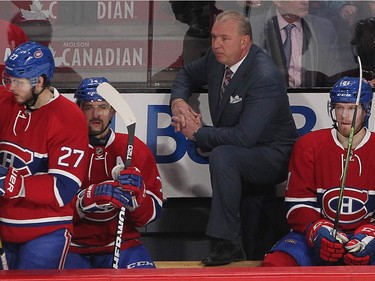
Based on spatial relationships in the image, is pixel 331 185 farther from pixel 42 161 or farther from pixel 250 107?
pixel 42 161

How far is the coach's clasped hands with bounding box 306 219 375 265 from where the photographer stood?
15.8 feet

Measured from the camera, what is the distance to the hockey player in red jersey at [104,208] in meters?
5.05

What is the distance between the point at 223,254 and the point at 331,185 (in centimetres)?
59

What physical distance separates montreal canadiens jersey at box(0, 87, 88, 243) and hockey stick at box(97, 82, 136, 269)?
0.19m

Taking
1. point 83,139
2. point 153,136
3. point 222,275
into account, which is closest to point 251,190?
point 153,136

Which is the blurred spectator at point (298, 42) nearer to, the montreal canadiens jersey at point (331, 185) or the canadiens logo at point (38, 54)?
the montreal canadiens jersey at point (331, 185)

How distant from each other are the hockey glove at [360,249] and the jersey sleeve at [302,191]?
27 cm

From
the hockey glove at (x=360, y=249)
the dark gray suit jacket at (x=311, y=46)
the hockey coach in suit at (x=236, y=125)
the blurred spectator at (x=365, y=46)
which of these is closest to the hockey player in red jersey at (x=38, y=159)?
the hockey coach in suit at (x=236, y=125)

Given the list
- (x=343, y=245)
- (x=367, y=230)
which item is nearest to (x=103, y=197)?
(x=343, y=245)

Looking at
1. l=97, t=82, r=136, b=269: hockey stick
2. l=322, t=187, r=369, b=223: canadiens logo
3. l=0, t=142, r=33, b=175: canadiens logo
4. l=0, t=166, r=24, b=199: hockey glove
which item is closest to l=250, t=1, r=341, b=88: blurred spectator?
l=322, t=187, r=369, b=223: canadiens logo

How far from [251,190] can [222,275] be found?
1.65 m

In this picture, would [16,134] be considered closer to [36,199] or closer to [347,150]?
[36,199]

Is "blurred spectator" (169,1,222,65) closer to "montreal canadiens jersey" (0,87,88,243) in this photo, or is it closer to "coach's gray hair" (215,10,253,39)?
"coach's gray hair" (215,10,253,39)

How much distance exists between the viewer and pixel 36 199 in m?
4.44
